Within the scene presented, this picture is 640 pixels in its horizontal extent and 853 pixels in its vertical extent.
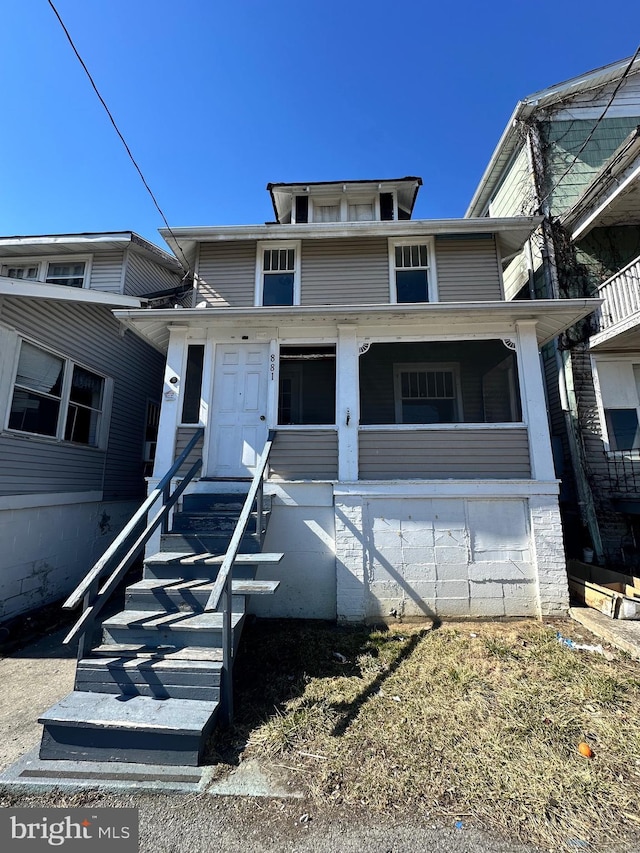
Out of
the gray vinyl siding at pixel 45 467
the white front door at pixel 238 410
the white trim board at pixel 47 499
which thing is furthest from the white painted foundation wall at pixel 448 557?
the gray vinyl siding at pixel 45 467

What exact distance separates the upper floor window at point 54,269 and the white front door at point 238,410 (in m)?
5.44

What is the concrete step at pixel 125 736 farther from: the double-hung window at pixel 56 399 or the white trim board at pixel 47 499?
the double-hung window at pixel 56 399

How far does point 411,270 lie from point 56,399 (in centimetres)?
708

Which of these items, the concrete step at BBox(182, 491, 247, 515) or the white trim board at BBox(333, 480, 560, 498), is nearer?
the concrete step at BBox(182, 491, 247, 515)

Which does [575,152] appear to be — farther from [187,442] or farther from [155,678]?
[155,678]

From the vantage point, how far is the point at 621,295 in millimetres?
7449

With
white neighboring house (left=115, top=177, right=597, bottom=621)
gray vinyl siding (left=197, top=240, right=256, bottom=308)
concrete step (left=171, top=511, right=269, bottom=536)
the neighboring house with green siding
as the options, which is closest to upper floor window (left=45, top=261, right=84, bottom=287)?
white neighboring house (left=115, top=177, right=597, bottom=621)

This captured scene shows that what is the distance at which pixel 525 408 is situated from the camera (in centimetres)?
611

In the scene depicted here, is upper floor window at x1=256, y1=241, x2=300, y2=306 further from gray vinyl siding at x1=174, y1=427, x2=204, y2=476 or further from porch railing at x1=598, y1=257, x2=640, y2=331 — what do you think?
porch railing at x1=598, y1=257, x2=640, y2=331

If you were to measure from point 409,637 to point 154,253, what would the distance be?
10.3 m

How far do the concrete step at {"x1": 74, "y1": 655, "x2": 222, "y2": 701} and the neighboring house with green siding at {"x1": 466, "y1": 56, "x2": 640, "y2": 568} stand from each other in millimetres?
7454

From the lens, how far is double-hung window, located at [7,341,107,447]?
648 centimetres

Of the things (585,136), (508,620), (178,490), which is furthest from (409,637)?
(585,136)

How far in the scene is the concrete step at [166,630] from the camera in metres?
3.67
